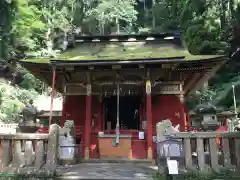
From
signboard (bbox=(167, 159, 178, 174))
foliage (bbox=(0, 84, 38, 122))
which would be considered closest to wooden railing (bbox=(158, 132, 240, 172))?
signboard (bbox=(167, 159, 178, 174))

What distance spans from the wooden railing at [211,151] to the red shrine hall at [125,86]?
378cm

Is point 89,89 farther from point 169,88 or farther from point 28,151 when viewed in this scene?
point 28,151

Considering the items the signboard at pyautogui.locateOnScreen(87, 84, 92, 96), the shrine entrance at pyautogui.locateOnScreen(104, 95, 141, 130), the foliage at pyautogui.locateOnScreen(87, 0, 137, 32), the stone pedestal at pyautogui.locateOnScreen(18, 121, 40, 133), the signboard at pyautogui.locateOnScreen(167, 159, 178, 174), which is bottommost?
the signboard at pyautogui.locateOnScreen(167, 159, 178, 174)

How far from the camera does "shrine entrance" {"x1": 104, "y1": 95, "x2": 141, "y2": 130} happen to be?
498 inches

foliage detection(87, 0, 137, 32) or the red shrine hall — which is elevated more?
foliage detection(87, 0, 137, 32)

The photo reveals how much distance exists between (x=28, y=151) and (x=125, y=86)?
19.3 feet

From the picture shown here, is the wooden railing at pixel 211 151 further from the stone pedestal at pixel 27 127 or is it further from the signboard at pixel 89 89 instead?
the stone pedestal at pixel 27 127

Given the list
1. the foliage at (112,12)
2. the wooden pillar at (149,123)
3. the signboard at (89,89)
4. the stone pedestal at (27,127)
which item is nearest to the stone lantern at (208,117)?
the wooden pillar at (149,123)

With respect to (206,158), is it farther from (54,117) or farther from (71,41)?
(54,117)

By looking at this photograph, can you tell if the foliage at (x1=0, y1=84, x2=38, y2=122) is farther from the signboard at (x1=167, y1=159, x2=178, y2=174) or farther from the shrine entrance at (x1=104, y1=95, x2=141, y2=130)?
the signboard at (x1=167, y1=159, x2=178, y2=174)

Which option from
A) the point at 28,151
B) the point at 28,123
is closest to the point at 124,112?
the point at 28,123

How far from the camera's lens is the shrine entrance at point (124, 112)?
41.5 ft

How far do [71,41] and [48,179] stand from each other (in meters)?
9.08

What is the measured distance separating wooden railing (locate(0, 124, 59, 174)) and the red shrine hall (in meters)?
3.05
